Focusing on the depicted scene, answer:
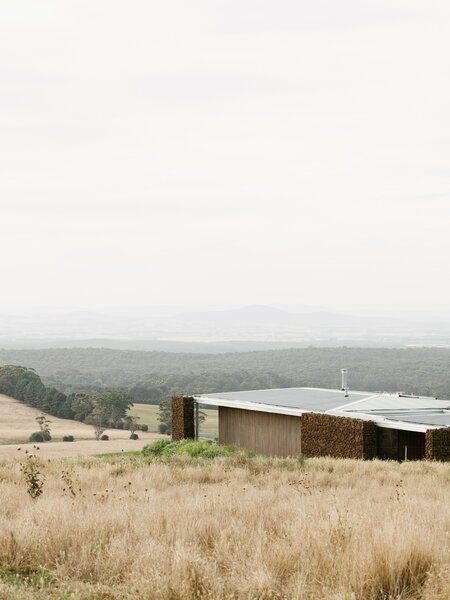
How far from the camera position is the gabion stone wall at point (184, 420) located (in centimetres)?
3422

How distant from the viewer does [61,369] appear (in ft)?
548

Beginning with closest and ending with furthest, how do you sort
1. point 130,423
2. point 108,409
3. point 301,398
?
1. point 301,398
2. point 108,409
3. point 130,423

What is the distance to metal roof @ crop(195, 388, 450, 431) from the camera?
25109 mm

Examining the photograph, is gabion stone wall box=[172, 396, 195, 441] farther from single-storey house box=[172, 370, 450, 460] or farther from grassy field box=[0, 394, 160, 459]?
grassy field box=[0, 394, 160, 459]

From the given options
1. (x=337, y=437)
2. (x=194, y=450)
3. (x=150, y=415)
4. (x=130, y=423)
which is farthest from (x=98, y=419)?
(x=337, y=437)

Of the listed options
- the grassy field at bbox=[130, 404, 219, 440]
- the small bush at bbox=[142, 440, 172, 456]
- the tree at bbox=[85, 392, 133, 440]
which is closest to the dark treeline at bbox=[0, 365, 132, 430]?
the tree at bbox=[85, 392, 133, 440]

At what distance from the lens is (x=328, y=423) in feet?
87.7

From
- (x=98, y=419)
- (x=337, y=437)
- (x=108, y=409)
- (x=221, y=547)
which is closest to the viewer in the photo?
(x=221, y=547)

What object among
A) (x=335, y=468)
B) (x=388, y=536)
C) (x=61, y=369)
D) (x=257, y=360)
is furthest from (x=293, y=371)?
(x=388, y=536)

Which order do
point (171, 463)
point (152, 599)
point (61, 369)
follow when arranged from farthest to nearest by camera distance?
point (61, 369) → point (171, 463) → point (152, 599)

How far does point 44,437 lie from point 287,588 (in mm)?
74846

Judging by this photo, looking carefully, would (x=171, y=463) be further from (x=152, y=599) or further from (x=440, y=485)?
(x=152, y=599)

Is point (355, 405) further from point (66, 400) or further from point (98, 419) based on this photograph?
point (66, 400)

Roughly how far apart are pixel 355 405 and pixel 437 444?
5.15 meters
